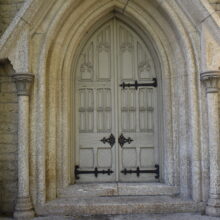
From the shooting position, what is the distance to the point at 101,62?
14.9 feet

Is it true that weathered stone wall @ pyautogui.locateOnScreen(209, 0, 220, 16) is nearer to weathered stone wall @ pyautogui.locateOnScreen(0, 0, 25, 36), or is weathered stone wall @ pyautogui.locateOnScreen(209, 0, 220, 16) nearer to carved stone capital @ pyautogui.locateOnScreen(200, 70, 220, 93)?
carved stone capital @ pyautogui.locateOnScreen(200, 70, 220, 93)

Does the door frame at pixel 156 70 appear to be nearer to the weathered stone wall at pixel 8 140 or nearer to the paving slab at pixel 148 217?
the paving slab at pixel 148 217

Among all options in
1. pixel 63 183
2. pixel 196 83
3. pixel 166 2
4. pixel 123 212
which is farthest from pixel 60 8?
pixel 123 212

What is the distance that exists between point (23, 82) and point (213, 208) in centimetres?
276

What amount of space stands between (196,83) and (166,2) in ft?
3.68

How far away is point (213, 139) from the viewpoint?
3.85 m

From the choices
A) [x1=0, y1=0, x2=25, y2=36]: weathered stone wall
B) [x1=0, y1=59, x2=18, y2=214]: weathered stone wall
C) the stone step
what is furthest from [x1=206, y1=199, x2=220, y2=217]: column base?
[x1=0, y1=0, x2=25, y2=36]: weathered stone wall

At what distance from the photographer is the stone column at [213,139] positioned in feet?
12.4

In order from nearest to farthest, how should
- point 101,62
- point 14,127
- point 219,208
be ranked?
point 219,208
point 14,127
point 101,62

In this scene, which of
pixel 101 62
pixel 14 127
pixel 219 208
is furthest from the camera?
pixel 101 62

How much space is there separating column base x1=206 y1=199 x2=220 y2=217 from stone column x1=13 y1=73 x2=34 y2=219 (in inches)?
84.0

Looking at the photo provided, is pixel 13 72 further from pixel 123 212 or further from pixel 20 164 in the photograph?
pixel 123 212

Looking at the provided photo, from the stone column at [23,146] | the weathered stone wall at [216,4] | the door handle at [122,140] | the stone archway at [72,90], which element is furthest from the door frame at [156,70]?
the weathered stone wall at [216,4]

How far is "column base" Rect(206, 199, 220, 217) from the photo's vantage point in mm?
3738
